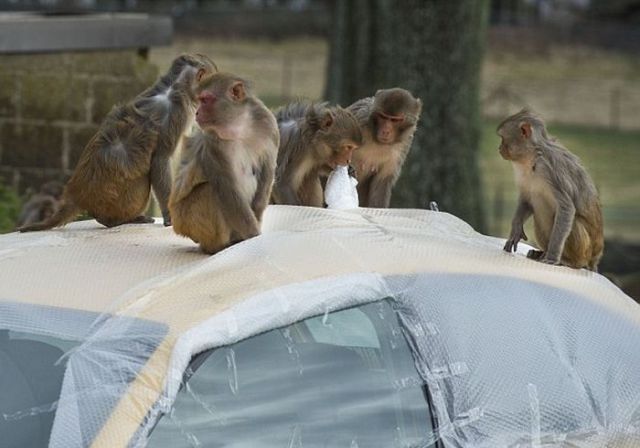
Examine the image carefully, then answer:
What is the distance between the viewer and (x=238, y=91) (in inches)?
221

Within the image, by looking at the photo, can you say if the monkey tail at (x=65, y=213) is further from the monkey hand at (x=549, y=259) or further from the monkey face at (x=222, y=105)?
the monkey hand at (x=549, y=259)

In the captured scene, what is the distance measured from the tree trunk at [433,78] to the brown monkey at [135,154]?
6232 mm

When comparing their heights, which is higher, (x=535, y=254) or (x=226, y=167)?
(x=226, y=167)

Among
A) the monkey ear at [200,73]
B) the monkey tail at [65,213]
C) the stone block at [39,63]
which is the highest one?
the monkey ear at [200,73]

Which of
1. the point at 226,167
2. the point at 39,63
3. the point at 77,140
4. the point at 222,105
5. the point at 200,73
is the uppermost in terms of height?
the point at 222,105

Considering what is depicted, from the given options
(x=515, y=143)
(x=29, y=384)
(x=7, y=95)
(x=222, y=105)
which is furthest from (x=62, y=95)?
(x=29, y=384)

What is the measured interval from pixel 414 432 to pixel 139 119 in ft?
9.47

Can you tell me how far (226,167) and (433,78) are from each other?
7788mm

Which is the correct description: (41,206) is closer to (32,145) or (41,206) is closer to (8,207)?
(8,207)

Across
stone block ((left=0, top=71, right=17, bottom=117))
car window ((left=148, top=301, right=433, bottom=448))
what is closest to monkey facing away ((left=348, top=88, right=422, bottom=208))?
car window ((left=148, top=301, right=433, bottom=448))

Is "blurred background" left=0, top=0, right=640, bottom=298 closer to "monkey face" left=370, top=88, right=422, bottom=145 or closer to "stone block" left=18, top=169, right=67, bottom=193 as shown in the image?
"stone block" left=18, top=169, right=67, bottom=193

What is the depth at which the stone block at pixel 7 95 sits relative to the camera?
10.5 metres

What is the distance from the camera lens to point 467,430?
4.41m

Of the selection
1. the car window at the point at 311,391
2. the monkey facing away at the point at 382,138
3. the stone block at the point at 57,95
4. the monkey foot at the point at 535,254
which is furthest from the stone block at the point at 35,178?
the car window at the point at 311,391
